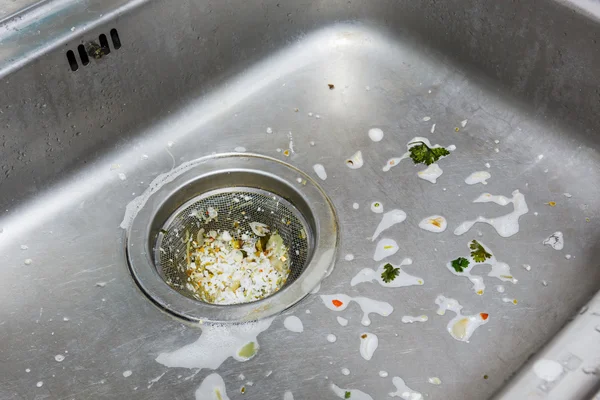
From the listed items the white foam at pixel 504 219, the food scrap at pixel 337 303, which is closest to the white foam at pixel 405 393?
the food scrap at pixel 337 303

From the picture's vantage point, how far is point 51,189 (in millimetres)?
942

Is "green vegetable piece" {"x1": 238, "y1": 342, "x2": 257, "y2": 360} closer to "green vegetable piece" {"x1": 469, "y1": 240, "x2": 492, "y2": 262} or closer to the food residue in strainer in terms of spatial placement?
the food residue in strainer

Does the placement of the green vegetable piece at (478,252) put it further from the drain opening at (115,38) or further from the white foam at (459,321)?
the drain opening at (115,38)

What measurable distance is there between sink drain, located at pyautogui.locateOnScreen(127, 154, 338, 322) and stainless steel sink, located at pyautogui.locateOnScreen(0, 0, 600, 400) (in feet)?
0.08

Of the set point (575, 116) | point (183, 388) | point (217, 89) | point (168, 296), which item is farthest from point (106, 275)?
point (575, 116)

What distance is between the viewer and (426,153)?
1.00 metres

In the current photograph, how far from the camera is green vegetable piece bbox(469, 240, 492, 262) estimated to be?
874 mm

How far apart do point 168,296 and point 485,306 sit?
43 centimetres

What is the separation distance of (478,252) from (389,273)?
0.43 ft

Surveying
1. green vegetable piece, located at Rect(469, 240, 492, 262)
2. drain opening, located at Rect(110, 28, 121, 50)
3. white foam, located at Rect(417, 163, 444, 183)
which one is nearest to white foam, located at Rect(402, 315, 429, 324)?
green vegetable piece, located at Rect(469, 240, 492, 262)

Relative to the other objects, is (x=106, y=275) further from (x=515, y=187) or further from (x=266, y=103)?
(x=515, y=187)

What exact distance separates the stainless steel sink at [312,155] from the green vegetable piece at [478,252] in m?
0.01

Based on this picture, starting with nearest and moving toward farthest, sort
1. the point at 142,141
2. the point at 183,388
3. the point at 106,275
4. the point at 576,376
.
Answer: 1. the point at 576,376
2. the point at 183,388
3. the point at 106,275
4. the point at 142,141

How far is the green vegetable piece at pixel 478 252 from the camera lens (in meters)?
0.87
